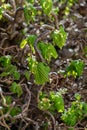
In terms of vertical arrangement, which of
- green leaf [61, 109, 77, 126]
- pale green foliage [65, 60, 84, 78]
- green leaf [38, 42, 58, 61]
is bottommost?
green leaf [61, 109, 77, 126]

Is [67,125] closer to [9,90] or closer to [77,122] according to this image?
[77,122]

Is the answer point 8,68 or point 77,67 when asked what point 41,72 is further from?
point 8,68

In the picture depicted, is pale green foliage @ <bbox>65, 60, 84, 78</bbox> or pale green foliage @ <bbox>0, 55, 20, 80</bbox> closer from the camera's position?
pale green foliage @ <bbox>65, 60, 84, 78</bbox>

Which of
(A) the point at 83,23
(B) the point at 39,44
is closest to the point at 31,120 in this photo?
(B) the point at 39,44

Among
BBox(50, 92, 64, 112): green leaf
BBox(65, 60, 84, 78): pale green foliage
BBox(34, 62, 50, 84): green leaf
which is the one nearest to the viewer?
BBox(34, 62, 50, 84): green leaf

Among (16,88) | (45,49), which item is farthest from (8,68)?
(45,49)

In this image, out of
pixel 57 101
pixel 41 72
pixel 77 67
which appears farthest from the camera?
pixel 77 67

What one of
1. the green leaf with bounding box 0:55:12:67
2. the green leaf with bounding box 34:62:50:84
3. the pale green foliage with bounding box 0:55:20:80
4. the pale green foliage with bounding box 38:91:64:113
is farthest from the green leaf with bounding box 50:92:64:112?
the green leaf with bounding box 0:55:12:67

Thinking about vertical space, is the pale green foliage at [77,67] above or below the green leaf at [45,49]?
below

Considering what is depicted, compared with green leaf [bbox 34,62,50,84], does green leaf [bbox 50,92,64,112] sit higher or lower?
lower

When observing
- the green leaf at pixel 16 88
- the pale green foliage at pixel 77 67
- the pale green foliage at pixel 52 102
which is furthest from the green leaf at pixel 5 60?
the pale green foliage at pixel 77 67

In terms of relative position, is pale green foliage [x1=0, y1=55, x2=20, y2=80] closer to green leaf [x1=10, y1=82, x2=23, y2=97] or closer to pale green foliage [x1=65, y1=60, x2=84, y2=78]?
green leaf [x1=10, y1=82, x2=23, y2=97]

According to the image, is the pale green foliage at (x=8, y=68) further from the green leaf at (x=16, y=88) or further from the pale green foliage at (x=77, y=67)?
the pale green foliage at (x=77, y=67)
